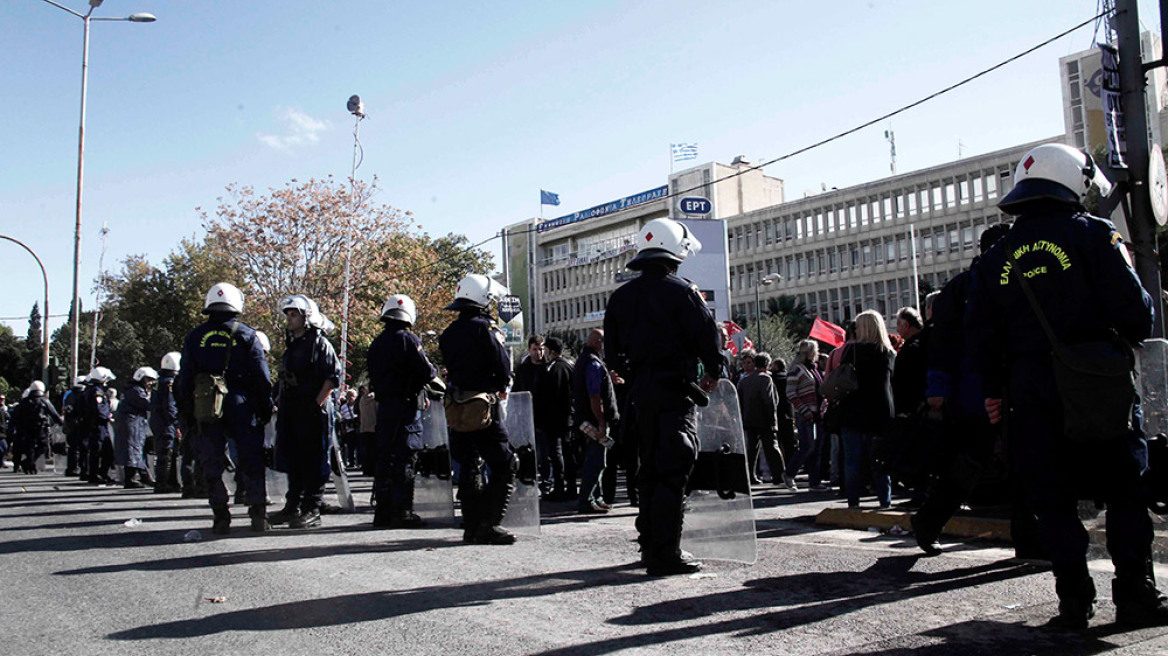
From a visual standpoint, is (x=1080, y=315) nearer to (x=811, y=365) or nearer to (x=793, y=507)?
(x=793, y=507)

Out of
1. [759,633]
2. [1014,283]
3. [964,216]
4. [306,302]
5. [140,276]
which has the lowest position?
[759,633]

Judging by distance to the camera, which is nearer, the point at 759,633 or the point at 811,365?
the point at 759,633

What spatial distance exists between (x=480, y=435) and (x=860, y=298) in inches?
3374

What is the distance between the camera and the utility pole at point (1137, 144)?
9.45 m

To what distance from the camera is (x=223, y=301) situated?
27.8ft

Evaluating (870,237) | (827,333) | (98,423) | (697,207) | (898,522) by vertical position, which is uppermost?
(870,237)

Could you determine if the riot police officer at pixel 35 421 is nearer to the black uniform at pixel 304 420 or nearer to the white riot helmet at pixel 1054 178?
the black uniform at pixel 304 420

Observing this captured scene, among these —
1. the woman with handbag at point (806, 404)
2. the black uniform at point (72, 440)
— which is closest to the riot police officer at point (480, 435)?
the woman with handbag at point (806, 404)

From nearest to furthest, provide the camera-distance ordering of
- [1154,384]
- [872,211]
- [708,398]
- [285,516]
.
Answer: [1154,384] < [708,398] < [285,516] < [872,211]

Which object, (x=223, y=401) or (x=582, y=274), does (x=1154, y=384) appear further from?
(x=582, y=274)

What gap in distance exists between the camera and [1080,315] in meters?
4.14

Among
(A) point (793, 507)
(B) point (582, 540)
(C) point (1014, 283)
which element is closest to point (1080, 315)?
(C) point (1014, 283)

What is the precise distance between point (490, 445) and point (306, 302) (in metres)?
2.67

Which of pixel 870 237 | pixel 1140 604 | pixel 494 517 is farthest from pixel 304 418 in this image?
pixel 870 237
